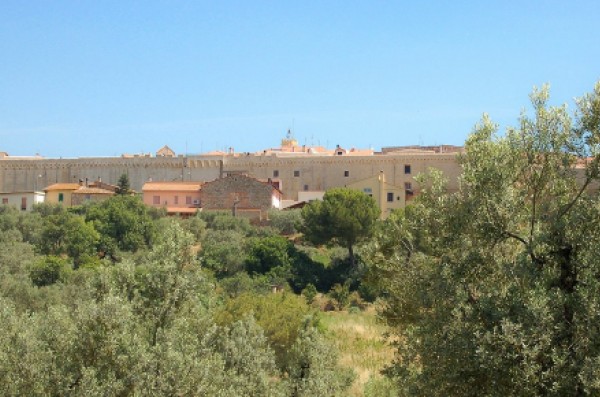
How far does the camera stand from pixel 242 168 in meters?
56.8

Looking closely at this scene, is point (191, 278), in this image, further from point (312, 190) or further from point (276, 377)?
point (312, 190)

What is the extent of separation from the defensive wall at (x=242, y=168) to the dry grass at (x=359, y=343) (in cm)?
2422

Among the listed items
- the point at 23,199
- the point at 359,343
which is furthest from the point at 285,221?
the point at 359,343

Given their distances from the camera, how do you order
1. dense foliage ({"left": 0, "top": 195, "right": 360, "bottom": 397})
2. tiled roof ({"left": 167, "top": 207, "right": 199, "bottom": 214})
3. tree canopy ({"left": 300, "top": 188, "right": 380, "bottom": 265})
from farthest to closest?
1. tiled roof ({"left": 167, "top": 207, "right": 199, "bottom": 214})
2. tree canopy ({"left": 300, "top": 188, "right": 380, "bottom": 265})
3. dense foliage ({"left": 0, "top": 195, "right": 360, "bottom": 397})

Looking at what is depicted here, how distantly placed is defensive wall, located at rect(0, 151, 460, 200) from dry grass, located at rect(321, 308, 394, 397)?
24.2 metres

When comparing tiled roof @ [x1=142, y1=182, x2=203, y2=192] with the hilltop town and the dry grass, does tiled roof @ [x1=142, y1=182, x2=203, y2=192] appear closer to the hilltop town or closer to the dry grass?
the hilltop town

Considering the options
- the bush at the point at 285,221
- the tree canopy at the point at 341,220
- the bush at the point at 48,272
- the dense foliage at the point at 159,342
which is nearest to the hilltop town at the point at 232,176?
the bush at the point at 285,221

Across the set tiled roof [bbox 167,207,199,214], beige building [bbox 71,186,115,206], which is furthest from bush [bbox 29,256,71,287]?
beige building [bbox 71,186,115,206]

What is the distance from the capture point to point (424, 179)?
958cm

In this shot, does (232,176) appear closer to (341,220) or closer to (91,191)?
(91,191)

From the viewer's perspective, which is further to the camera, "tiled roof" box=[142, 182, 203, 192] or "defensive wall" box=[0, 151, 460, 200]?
"defensive wall" box=[0, 151, 460, 200]

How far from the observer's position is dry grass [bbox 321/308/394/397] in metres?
20.4

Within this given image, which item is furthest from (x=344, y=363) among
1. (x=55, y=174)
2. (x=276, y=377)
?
(x=55, y=174)

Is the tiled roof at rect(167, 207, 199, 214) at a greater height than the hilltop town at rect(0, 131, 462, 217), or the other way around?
the hilltop town at rect(0, 131, 462, 217)
